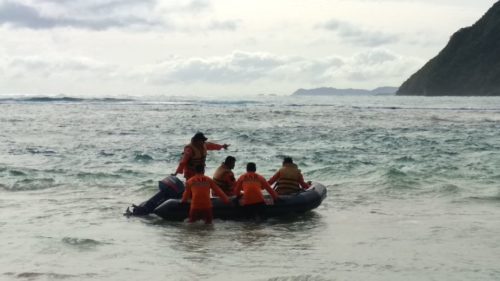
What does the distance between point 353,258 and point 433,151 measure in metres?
18.1

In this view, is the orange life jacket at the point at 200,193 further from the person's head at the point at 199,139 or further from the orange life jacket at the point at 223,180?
the person's head at the point at 199,139

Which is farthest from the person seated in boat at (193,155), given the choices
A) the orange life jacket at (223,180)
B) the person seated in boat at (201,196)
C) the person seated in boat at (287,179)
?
the person seated in boat at (287,179)

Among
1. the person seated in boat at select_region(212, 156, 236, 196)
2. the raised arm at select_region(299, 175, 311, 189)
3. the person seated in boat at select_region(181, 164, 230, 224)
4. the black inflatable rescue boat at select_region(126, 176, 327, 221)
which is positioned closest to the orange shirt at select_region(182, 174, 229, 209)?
the person seated in boat at select_region(181, 164, 230, 224)

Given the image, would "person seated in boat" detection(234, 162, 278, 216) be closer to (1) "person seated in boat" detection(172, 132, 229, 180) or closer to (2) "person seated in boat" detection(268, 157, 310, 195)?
(2) "person seated in boat" detection(268, 157, 310, 195)

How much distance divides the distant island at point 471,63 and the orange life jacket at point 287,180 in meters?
166

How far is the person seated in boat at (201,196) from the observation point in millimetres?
11984

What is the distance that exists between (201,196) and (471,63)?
18289 centimetres

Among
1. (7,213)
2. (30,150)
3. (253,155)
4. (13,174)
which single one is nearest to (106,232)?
(7,213)

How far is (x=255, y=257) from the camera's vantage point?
30.4 ft

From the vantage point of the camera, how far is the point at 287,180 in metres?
13.5

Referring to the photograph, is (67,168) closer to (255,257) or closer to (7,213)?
(7,213)

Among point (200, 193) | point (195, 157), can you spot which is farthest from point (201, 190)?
point (195, 157)

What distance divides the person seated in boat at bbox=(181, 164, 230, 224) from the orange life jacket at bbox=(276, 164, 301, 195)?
1.79m

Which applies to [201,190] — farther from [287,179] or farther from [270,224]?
[287,179]
